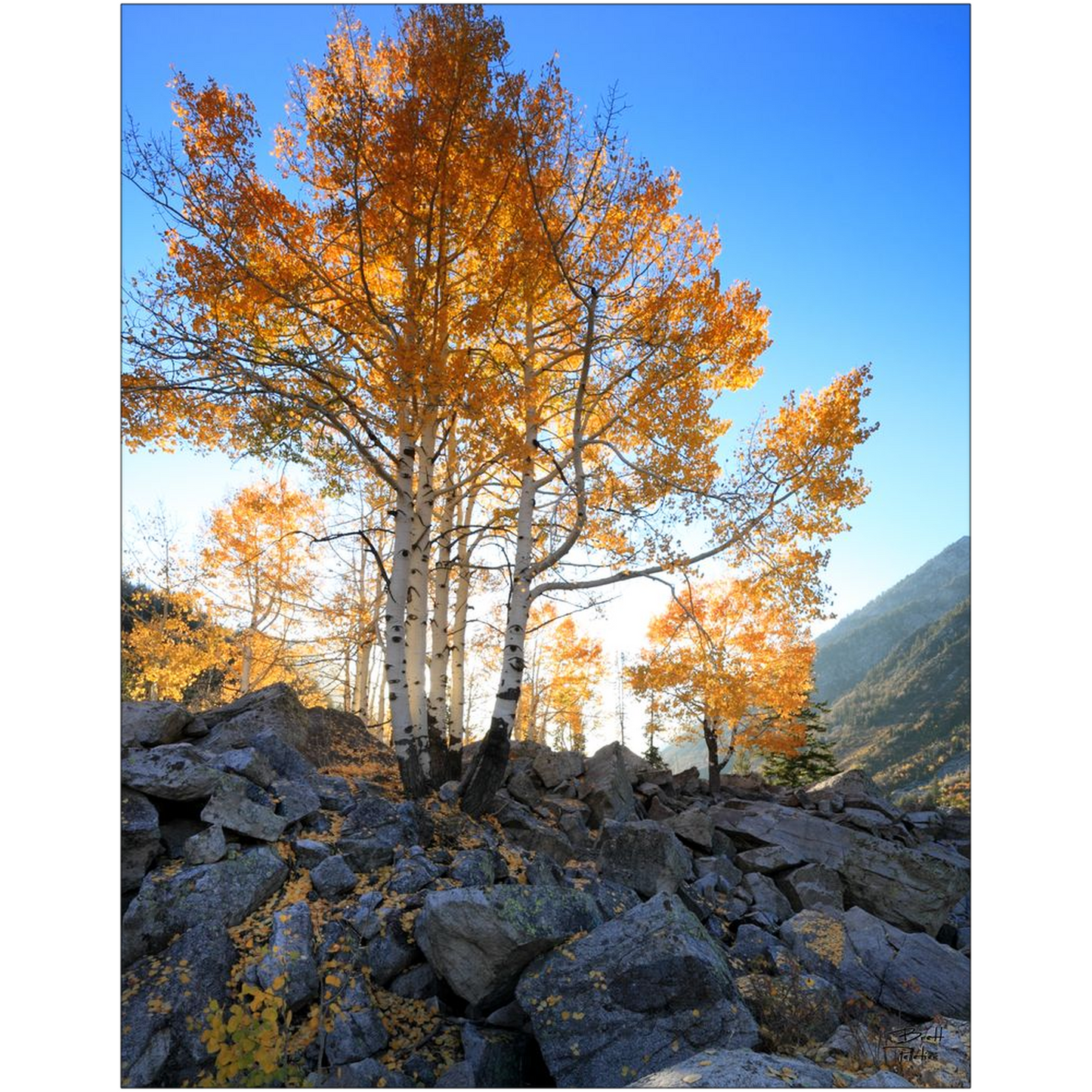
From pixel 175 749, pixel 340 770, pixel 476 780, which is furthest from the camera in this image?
pixel 340 770

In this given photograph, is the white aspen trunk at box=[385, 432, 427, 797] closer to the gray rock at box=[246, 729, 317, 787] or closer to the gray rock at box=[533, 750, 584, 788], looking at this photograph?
the gray rock at box=[246, 729, 317, 787]

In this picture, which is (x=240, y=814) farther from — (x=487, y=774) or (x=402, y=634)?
(x=487, y=774)

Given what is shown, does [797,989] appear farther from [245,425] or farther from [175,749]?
[245,425]

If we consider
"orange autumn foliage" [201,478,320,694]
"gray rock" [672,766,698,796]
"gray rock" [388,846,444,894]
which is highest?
"orange autumn foliage" [201,478,320,694]

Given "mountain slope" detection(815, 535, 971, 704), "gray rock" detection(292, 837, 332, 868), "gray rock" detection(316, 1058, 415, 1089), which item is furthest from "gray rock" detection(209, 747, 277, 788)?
"mountain slope" detection(815, 535, 971, 704)

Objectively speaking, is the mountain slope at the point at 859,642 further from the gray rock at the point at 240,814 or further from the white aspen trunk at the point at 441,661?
the gray rock at the point at 240,814

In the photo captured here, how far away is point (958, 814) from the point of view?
12422 mm

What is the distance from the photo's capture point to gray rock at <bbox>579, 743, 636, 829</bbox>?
8.14 meters

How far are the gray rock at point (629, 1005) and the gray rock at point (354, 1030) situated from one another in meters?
0.78

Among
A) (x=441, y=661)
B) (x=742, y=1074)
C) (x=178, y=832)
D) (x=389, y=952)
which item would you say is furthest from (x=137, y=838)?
(x=441, y=661)

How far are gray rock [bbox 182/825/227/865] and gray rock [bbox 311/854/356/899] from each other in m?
0.62

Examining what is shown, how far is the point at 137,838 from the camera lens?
14.9 feet
